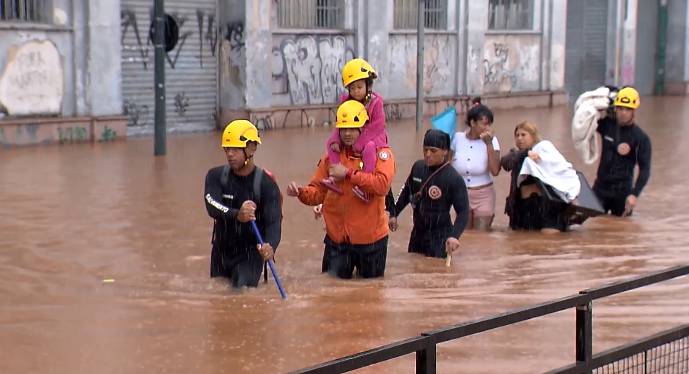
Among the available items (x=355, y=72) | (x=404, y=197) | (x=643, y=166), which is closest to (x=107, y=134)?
(x=643, y=166)

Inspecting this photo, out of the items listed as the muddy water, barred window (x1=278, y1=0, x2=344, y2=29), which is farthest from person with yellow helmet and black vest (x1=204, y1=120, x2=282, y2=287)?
barred window (x1=278, y1=0, x2=344, y2=29)

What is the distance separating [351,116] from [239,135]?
80cm

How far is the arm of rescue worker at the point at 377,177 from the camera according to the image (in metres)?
8.08

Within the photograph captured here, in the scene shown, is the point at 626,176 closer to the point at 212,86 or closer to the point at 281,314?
the point at 281,314

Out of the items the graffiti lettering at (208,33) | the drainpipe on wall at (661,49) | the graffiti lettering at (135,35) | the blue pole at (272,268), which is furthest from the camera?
the drainpipe on wall at (661,49)

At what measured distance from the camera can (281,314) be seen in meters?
7.53

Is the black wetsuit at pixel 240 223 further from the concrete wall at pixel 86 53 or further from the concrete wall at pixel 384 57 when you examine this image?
the concrete wall at pixel 384 57

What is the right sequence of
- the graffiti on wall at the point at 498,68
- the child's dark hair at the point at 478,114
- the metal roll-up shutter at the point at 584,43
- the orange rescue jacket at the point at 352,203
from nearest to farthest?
the orange rescue jacket at the point at 352,203 → the child's dark hair at the point at 478,114 → the graffiti on wall at the point at 498,68 → the metal roll-up shutter at the point at 584,43

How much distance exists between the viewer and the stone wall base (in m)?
17.8

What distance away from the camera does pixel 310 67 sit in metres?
23.2

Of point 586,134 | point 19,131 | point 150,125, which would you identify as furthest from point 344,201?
point 150,125

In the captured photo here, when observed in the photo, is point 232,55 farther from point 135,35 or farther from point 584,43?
point 584,43

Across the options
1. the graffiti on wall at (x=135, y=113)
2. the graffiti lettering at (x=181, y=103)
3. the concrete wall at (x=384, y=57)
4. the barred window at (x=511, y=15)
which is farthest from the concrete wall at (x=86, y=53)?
the barred window at (x=511, y=15)

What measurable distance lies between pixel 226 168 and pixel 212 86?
14.6 metres
